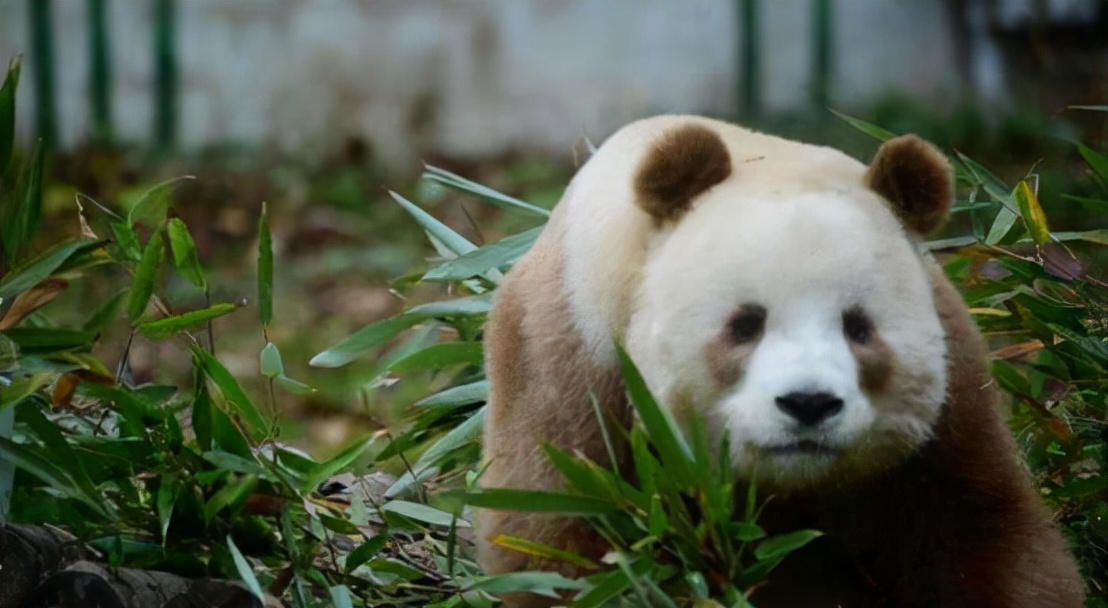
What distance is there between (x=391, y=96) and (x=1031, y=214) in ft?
17.2

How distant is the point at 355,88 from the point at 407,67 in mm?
323

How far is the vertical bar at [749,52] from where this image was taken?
5.93 metres

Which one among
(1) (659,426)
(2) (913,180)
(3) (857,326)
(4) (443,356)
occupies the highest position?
(2) (913,180)

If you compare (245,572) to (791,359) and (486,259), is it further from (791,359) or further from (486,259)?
(791,359)

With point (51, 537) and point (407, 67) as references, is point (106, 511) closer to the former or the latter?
point (51, 537)

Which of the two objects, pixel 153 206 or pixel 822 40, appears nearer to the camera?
pixel 153 206

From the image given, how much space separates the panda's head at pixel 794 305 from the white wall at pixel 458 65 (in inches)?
149

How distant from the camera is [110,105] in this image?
682 centimetres

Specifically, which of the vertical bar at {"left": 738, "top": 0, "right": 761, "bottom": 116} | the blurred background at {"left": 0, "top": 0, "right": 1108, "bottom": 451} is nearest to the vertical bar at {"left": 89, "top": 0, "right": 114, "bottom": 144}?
the blurred background at {"left": 0, "top": 0, "right": 1108, "bottom": 451}

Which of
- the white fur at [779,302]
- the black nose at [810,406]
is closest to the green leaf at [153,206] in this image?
the white fur at [779,302]

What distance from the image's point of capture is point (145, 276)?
2188mm

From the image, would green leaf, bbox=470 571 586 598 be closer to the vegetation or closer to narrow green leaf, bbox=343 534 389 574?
the vegetation

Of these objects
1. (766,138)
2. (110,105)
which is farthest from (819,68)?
(766,138)

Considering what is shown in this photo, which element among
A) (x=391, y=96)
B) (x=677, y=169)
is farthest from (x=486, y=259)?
(x=391, y=96)
